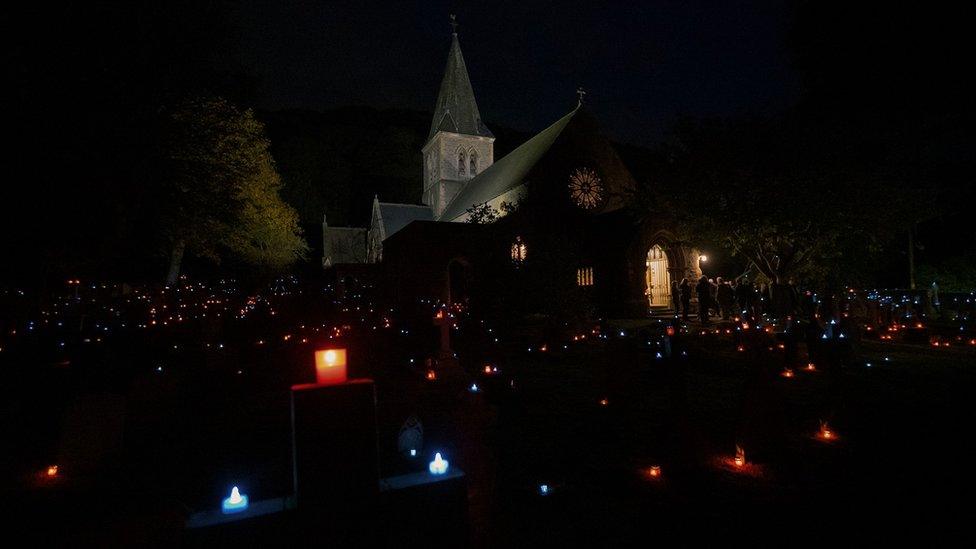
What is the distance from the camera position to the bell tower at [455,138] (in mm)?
48406

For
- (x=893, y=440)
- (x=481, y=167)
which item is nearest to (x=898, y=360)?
(x=893, y=440)

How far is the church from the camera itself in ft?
53.0

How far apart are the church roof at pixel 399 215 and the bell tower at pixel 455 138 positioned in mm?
1071

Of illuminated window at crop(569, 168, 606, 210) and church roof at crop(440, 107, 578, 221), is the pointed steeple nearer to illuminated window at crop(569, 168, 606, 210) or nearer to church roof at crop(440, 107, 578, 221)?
church roof at crop(440, 107, 578, 221)

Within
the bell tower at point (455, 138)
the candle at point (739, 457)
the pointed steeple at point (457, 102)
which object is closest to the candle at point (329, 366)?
the candle at point (739, 457)

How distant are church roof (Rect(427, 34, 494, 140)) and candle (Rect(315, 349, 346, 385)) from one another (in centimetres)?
4786

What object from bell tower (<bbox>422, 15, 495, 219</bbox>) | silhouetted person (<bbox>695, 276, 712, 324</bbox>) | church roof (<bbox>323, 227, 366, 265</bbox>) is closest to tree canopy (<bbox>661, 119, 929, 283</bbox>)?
silhouetted person (<bbox>695, 276, 712, 324</bbox>)

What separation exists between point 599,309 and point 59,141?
69.4ft

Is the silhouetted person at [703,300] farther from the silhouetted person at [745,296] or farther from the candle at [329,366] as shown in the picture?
the candle at [329,366]

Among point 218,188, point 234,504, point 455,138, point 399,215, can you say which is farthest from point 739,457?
point 455,138

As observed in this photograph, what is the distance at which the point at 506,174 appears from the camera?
116 ft

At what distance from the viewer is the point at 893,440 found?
5.57 m

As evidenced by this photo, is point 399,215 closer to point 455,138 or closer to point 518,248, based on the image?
point 455,138

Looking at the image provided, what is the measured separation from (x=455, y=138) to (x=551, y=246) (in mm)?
34964
